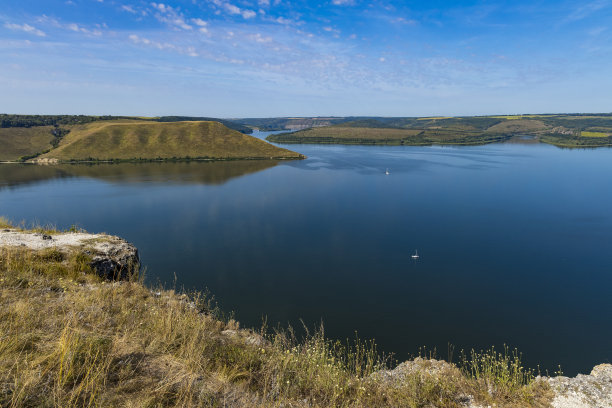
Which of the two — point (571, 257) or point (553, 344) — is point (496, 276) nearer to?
point (553, 344)

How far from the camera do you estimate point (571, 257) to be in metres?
28.2

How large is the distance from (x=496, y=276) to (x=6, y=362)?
29.1 meters

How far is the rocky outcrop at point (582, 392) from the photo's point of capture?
6.41 metres

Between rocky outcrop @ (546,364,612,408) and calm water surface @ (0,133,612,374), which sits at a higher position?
rocky outcrop @ (546,364,612,408)

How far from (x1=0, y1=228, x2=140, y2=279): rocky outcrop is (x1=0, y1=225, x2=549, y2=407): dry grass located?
5294mm

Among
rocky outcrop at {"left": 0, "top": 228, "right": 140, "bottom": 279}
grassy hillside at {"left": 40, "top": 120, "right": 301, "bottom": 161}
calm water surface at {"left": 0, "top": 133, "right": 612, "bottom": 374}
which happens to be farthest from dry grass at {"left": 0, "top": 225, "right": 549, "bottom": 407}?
grassy hillside at {"left": 40, "top": 120, "right": 301, "bottom": 161}

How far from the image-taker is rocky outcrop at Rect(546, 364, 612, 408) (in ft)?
21.0

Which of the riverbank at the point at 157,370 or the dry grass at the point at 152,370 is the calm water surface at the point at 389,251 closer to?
the riverbank at the point at 157,370

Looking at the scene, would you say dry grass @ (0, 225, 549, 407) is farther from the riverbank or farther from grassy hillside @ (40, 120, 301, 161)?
grassy hillside @ (40, 120, 301, 161)

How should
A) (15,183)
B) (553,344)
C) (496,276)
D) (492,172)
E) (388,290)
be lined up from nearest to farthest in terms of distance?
(553,344), (388,290), (496,276), (15,183), (492,172)

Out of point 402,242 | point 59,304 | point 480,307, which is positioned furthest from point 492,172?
point 59,304

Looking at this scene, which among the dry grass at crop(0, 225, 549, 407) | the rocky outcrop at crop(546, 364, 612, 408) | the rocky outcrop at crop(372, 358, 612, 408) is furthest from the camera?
the rocky outcrop at crop(546, 364, 612, 408)

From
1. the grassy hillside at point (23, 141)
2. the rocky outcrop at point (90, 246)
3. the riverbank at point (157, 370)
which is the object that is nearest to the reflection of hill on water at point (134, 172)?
the grassy hillside at point (23, 141)

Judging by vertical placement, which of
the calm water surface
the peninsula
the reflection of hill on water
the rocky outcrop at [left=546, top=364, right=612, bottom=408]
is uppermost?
the peninsula
